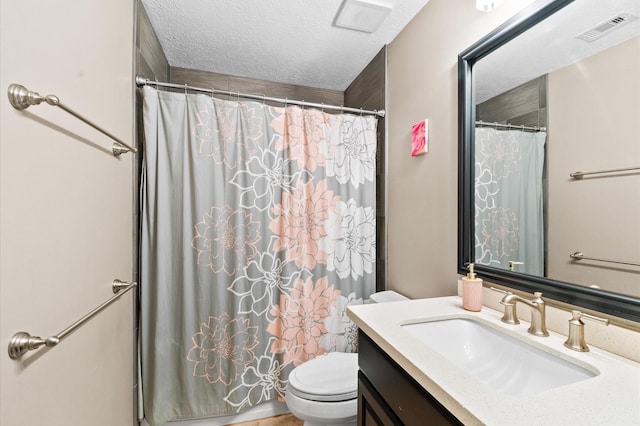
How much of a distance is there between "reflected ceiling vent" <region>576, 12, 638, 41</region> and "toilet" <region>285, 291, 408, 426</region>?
157cm

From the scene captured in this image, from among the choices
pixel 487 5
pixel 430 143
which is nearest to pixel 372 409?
pixel 430 143

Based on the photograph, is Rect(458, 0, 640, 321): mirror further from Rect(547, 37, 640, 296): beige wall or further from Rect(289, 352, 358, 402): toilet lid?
Rect(289, 352, 358, 402): toilet lid

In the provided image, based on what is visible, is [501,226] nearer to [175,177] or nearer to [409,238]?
[409,238]

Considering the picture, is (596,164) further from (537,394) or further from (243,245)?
(243,245)

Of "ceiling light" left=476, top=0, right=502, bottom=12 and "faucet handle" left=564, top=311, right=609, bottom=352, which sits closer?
"faucet handle" left=564, top=311, right=609, bottom=352

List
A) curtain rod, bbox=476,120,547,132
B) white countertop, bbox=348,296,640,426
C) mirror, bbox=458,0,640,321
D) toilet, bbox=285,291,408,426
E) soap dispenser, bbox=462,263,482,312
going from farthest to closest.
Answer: toilet, bbox=285,291,408,426 → soap dispenser, bbox=462,263,482,312 → curtain rod, bbox=476,120,547,132 → mirror, bbox=458,0,640,321 → white countertop, bbox=348,296,640,426

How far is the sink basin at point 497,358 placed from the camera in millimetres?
722

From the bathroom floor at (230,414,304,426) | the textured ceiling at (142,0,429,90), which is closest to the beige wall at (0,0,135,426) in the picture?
the textured ceiling at (142,0,429,90)

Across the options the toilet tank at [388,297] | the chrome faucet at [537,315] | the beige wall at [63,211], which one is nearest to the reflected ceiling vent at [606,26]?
the chrome faucet at [537,315]

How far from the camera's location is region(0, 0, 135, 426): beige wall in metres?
0.64

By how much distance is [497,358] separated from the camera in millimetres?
862

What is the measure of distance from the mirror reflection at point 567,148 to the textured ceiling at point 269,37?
87cm

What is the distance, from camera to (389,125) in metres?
1.92

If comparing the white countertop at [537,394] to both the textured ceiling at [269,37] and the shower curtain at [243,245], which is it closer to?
the shower curtain at [243,245]
